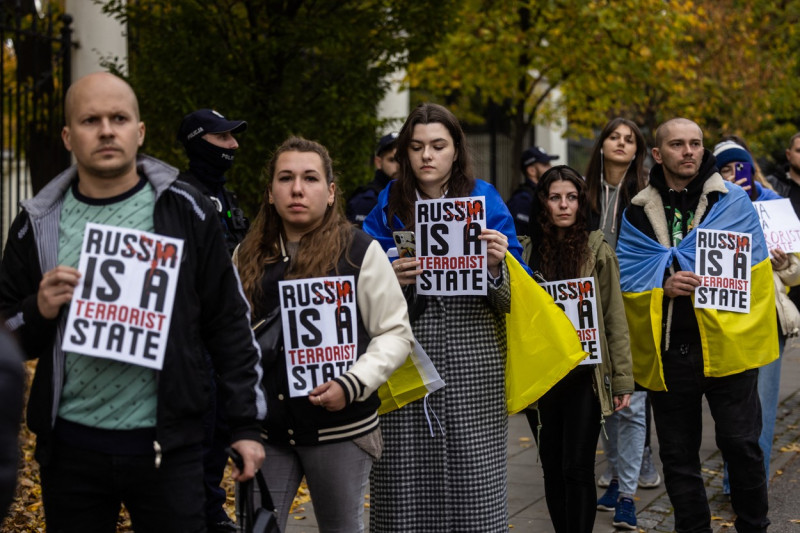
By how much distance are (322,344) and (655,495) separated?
12.9 feet

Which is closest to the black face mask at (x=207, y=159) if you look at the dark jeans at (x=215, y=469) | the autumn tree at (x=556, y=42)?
the dark jeans at (x=215, y=469)

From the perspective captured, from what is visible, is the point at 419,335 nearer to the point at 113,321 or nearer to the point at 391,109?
the point at 113,321

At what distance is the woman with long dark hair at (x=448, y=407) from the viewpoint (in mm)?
4707

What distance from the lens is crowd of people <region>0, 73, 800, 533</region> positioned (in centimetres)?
325

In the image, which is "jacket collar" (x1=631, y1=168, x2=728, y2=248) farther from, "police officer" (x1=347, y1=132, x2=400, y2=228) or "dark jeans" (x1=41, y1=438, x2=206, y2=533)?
"dark jeans" (x1=41, y1=438, x2=206, y2=533)

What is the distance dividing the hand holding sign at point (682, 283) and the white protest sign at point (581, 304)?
1.21 ft

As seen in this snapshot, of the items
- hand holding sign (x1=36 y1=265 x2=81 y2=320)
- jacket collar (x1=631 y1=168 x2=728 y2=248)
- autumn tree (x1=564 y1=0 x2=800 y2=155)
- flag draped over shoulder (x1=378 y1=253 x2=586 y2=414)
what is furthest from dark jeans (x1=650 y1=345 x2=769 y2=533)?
autumn tree (x1=564 y1=0 x2=800 y2=155)

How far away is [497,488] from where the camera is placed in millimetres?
4793

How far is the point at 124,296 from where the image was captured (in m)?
3.25

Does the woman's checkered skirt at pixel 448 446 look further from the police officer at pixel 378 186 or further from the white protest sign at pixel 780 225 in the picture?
the police officer at pixel 378 186

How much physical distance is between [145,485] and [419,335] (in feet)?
5.71

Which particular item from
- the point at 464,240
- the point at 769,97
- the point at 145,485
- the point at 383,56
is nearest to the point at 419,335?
the point at 464,240

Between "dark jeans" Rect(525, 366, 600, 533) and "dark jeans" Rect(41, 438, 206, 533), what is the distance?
2.43m

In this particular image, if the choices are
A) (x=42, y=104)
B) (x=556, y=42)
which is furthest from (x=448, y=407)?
(x=556, y=42)
